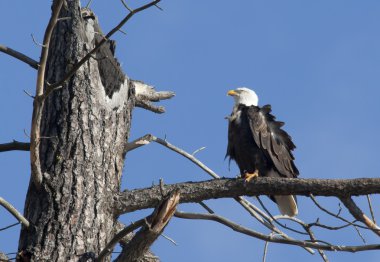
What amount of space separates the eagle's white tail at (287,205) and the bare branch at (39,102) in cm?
303

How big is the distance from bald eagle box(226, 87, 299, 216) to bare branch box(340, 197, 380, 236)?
2.24m

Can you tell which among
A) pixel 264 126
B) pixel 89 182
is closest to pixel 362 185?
pixel 89 182

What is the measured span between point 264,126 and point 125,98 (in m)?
2.00

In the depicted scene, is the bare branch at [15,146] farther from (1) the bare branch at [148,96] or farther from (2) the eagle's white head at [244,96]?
(2) the eagle's white head at [244,96]

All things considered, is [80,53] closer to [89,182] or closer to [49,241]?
[89,182]

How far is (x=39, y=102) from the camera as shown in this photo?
3.94 m

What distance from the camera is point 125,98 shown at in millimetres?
5184

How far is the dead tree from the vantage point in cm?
429

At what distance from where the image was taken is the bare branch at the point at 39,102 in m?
3.63

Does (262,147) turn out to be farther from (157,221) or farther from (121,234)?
(157,221)

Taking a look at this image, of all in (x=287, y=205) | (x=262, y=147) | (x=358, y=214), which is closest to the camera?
(x=358, y=214)

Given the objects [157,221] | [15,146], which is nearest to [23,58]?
[15,146]

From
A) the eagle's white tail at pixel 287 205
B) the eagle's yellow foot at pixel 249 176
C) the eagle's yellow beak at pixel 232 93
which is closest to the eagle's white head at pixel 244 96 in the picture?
the eagle's yellow beak at pixel 232 93

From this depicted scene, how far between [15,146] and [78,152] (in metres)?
0.42
